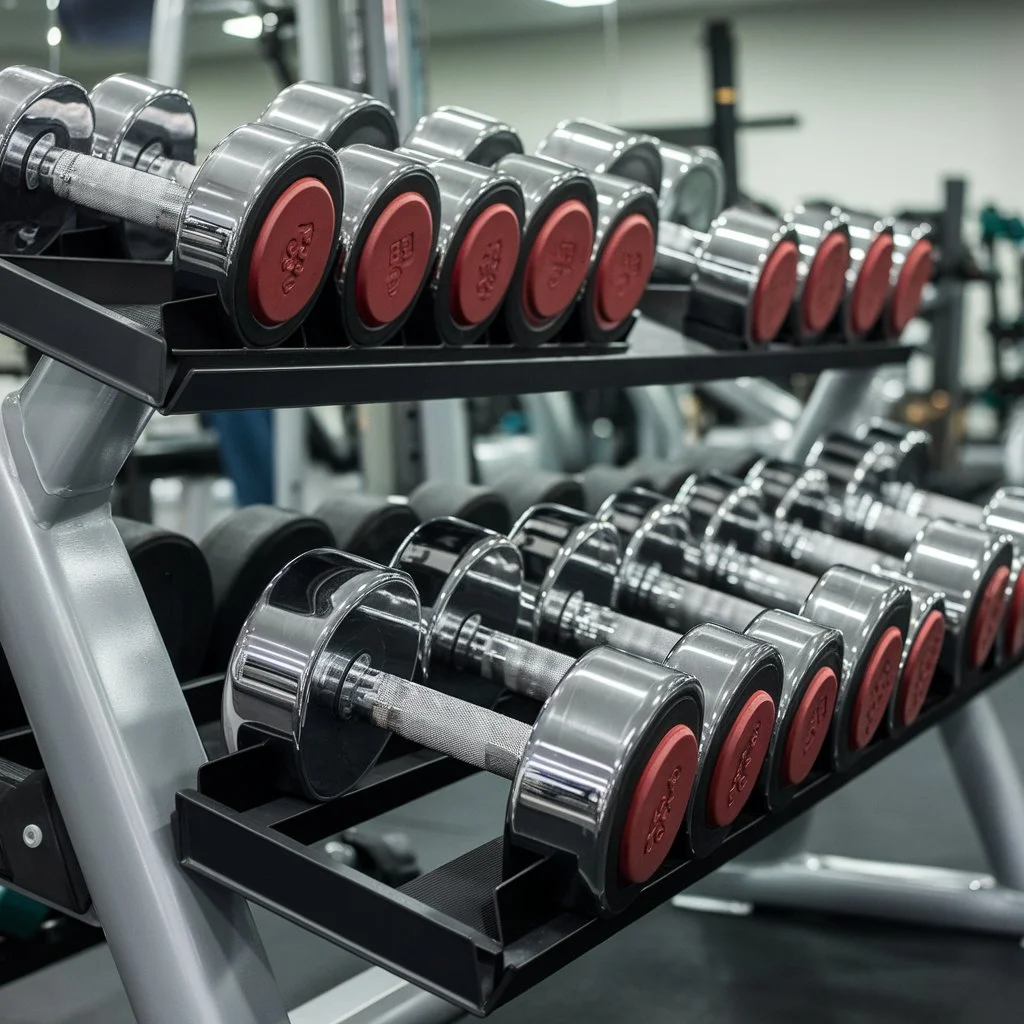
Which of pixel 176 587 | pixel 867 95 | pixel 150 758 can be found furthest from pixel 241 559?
pixel 867 95

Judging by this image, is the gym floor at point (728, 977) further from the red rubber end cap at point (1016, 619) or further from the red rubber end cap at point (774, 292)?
the red rubber end cap at point (774, 292)

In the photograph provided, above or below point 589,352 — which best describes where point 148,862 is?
below

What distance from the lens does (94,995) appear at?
161 cm

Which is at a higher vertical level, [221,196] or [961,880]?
[221,196]

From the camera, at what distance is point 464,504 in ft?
4.72

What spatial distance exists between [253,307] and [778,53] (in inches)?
276

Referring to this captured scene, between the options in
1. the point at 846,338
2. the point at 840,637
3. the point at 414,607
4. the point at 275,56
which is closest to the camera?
the point at 414,607

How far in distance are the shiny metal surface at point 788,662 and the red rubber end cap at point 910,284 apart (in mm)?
683

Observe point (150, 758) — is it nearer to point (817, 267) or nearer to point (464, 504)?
point (464, 504)

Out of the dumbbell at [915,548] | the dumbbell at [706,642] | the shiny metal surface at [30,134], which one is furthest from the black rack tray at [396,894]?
the dumbbell at [915,548]

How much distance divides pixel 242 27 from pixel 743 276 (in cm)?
266

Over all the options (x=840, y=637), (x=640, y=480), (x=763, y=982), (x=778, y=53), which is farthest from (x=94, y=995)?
(x=778, y=53)

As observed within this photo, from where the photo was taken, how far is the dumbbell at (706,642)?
0.98 meters

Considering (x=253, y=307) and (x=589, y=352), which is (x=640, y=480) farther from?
(x=253, y=307)
